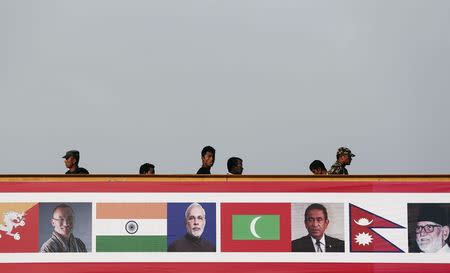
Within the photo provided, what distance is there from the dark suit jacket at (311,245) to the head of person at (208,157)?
1.66 metres

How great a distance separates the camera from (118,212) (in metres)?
12.9

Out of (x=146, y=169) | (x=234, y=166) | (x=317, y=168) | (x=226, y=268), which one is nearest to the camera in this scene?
(x=226, y=268)

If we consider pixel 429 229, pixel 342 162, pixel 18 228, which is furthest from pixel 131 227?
pixel 429 229

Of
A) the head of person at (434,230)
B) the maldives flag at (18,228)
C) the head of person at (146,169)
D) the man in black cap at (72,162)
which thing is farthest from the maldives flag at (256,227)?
the maldives flag at (18,228)

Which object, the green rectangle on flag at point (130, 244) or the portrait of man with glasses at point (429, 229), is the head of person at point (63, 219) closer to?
the green rectangle on flag at point (130, 244)

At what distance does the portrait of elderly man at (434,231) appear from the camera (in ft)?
41.8

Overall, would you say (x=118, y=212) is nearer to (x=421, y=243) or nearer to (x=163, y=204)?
(x=163, y=204)

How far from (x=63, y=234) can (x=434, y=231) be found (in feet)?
17.0

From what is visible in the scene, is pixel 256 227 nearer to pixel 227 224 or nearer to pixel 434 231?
pixel 227 224

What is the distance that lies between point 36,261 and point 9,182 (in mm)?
1171

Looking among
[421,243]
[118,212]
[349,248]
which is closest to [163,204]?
[118,212]

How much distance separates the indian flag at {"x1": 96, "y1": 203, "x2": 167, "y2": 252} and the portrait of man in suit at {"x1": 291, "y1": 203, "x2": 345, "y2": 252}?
189 cm

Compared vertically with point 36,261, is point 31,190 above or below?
above

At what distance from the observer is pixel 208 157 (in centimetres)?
1323
